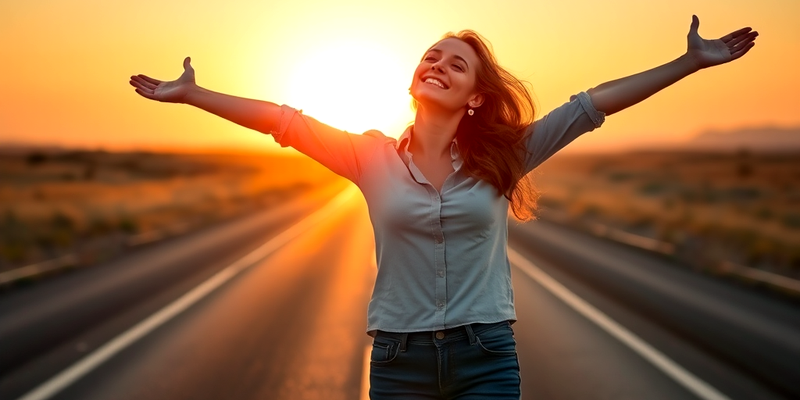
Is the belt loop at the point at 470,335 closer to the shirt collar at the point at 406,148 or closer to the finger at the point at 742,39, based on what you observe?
the shirt collar at the point at 406,148

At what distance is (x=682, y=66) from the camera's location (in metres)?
3.77

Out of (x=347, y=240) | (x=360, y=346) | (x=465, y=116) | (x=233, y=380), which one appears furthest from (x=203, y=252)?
(x=465, y=116)

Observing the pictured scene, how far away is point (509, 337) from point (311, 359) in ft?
17.4

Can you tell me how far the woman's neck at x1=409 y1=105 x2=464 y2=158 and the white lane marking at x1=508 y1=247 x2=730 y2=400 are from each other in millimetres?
4449

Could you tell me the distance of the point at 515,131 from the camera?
3.91 metres

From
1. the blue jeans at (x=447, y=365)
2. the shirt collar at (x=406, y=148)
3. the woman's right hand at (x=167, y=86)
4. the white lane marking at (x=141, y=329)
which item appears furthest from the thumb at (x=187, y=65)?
the white lane marking at (x=141, y=329)

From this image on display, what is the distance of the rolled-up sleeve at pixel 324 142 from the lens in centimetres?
373

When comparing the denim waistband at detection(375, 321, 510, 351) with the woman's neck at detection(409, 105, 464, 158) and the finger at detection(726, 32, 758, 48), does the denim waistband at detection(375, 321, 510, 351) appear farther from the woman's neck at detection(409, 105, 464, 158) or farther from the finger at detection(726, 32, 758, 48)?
the finger at detection(726, 32, 758, 48)

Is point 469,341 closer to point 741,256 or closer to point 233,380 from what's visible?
point 233,380

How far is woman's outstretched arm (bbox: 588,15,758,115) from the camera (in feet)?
12.3

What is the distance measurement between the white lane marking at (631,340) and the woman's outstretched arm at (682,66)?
425 centimetres

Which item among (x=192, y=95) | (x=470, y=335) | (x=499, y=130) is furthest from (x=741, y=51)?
(x=192, y=95)

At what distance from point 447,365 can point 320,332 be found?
6.73 metres

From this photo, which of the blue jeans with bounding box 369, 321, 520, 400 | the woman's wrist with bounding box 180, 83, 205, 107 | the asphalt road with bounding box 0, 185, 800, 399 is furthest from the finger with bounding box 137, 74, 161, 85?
the asphalt road with bounding box 0, 185, 800, 399
